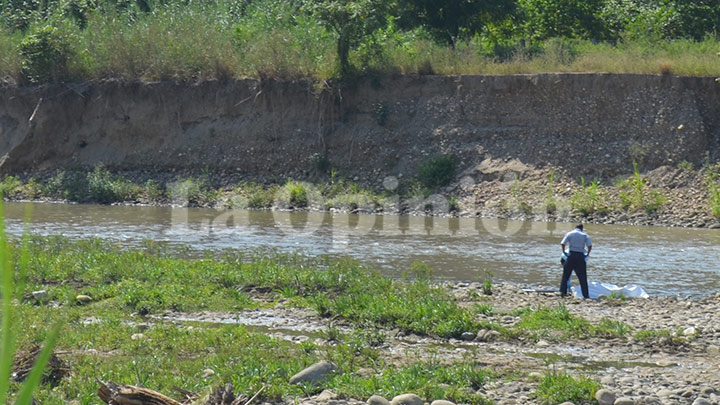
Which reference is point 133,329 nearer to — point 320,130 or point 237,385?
point 237,385

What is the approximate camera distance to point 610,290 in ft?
45.5

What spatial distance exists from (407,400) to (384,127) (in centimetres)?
2264

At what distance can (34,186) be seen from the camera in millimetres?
31578

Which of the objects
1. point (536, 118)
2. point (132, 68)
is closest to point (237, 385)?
point (536, 118)

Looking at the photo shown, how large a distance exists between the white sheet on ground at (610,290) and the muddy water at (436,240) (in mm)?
523

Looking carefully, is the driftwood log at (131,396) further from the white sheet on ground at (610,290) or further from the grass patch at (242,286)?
the white sheet on ground at (610,290)

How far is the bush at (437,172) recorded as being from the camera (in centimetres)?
2738

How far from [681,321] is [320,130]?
19.8 meters

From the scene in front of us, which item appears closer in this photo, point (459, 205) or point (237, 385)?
point (237, 385)

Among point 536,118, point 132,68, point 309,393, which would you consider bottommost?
point 309,393

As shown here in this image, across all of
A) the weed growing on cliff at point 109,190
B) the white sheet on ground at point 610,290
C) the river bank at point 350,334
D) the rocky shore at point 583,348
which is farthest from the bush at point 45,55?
the white sheet on ground at point 610,290

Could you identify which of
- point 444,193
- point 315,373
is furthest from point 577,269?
point 444,193

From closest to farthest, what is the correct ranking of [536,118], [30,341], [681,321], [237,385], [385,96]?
1. [237,385]
2. [30,341]
3. [681,321]
4. [536,118]
5. [385,96]

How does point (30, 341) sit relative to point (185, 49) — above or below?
below
